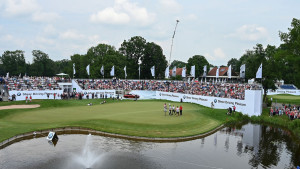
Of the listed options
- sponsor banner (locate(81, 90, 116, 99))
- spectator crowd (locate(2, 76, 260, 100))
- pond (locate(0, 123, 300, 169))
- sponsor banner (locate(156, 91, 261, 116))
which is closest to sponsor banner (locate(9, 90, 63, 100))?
spectator crowd (locate(2, 76, 260, 100))

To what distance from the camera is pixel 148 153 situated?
21.8 metres

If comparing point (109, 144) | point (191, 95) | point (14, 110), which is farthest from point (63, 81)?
point (109, 144)

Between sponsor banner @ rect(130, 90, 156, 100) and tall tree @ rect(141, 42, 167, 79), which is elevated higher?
tall tree @ rect(141, 42, 167, 79)

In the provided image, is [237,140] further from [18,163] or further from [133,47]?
[133,47]

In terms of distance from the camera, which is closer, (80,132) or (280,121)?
(80,132)

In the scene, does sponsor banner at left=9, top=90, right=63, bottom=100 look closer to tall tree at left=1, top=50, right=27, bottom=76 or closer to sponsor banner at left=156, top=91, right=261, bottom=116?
sponsor banner at left=156, top=91, right=261, bottom=116

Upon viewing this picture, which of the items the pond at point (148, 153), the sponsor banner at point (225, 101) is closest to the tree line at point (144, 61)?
the sponsor banner at point (225, 101)

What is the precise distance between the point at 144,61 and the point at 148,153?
71.4 meters

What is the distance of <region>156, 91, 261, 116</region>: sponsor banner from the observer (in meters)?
42.3

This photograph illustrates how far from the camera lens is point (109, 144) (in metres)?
24.3

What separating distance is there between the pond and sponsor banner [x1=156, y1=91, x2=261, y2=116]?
46.6 ft

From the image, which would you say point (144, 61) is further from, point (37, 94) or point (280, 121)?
point (280, 121)

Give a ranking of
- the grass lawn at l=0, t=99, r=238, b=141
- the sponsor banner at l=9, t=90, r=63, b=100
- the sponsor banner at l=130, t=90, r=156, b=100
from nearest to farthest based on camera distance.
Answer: the grass lawn at l=0, t=99, r=238, b=141, the sponsor banner at l=9, t=90, r=63, b=100, the sponsor banner at l=130, t=90, r=156, b=100

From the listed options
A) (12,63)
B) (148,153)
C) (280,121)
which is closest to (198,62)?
(280,121)
